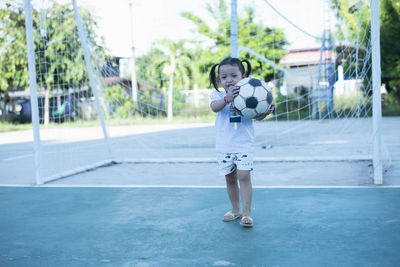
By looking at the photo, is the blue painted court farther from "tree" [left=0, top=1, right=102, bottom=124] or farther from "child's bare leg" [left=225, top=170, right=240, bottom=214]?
"tree" [left=0, top=1, right=102, bottom=124]

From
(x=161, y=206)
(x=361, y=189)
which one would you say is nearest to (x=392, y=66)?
(x=361, y=189)

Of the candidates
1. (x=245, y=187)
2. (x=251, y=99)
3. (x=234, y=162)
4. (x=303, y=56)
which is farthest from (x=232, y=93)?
(x=303, y=56)

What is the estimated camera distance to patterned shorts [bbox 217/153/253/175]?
3266 mm

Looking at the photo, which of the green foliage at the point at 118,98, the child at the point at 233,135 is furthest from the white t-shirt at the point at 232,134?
the green foliage at the point at 118,98

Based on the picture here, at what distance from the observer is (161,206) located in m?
4.00

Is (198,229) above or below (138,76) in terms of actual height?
below

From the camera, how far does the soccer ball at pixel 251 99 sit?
10.2ft

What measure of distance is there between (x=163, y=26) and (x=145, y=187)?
10.5ft

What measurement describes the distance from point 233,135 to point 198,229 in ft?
2.59

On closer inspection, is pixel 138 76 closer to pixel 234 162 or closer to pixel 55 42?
pixel 55 42

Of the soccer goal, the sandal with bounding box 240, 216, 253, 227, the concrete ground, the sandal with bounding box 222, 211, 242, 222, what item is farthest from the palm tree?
the sandal with bounding box 240, 216, 253, 227

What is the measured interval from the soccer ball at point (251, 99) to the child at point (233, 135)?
0.07 meters

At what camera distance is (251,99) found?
3133 mm

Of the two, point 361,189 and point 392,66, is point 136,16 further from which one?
point 392,66
